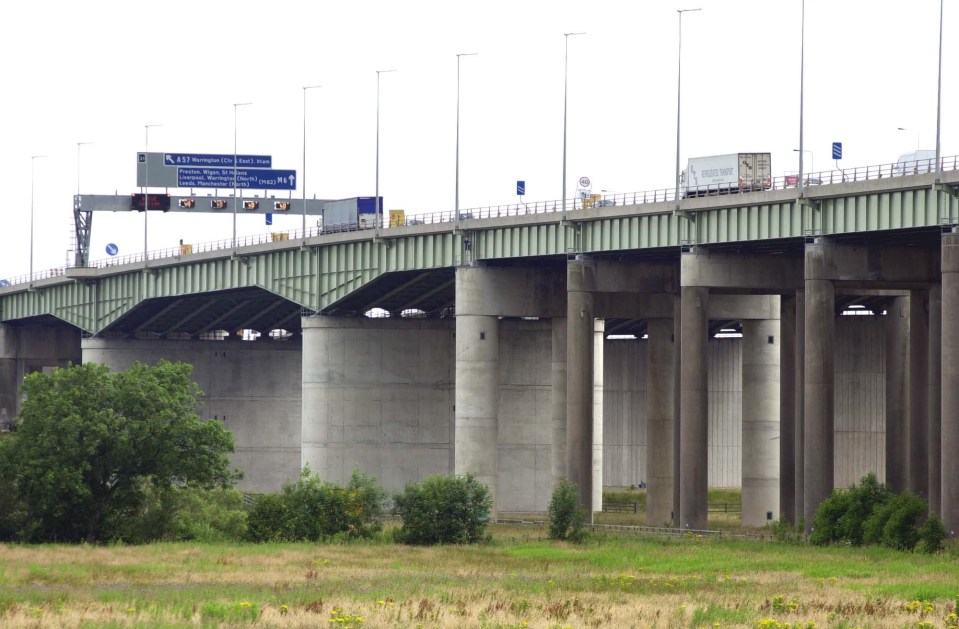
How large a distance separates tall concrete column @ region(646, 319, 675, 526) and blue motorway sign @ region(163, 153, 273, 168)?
48.9 meters

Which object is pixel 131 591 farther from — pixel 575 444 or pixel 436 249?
pixel 436 249

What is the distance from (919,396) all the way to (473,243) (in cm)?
2390

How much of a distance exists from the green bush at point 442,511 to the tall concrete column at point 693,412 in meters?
10.6

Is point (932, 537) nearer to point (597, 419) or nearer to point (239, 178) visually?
point (597, 419)

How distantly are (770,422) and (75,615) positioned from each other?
61.9 metres

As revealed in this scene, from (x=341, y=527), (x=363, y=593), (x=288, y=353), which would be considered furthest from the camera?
(x=288, y=353)

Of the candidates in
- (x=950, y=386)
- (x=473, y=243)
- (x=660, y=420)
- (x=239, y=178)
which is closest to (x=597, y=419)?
(x=660, y=420)

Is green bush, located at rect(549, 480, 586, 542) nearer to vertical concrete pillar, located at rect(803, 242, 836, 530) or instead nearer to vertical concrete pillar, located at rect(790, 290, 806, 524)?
vertical concrete pillar, located at rect(803, 242, 836, 530)

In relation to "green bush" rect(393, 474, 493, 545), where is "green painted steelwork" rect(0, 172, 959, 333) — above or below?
above

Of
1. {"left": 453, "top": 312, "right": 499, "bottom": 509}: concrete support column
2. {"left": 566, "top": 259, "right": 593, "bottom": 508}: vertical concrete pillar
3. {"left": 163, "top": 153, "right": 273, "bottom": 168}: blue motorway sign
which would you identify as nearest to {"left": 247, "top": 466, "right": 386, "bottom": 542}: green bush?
{"left": 566, "top": 259, "right": 593, "bottom": 508}: vertical concrete pillar

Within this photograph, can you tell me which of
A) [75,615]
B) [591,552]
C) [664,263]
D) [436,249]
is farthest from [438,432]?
[75,615]

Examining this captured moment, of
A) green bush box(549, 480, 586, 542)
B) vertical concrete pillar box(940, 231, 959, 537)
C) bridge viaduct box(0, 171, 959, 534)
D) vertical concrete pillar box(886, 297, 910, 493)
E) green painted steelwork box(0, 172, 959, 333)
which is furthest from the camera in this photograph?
vertical concrete pillar box(886, 297, 910, 493)

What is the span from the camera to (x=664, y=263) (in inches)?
3489

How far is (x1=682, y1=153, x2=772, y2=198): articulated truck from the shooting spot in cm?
7906
